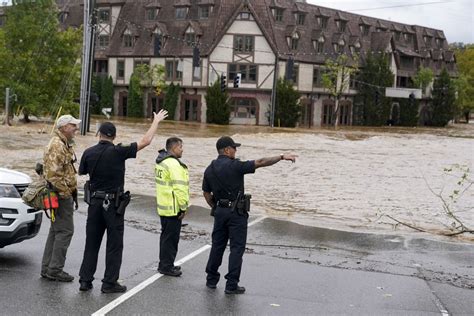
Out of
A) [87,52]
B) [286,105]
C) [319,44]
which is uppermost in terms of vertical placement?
[319,44]

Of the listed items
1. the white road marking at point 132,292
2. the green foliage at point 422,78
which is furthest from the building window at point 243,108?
the white road marking at point 132,292

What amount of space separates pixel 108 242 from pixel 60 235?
66 centimetres

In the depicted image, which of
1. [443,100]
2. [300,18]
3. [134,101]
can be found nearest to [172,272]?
[134,101]

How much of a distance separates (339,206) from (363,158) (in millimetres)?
15546

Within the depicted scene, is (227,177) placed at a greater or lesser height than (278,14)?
lesser

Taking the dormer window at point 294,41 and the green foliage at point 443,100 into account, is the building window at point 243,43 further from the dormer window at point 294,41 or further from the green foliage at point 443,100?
the green foliage at point 443,100

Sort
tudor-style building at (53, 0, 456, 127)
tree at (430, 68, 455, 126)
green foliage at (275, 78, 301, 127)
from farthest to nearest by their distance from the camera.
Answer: tree at (430, 68, 455, 126)
tudor-style building at (53, 0, 456, 127)
green foliage at (275, 78, 301, 127)

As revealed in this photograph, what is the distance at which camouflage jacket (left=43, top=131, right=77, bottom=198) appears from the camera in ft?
25.7

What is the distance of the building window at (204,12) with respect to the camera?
6191 cm

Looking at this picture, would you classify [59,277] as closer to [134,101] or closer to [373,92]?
[134,101]

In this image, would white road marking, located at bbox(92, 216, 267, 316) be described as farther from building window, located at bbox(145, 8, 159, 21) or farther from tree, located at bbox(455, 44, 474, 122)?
tree, located at bbox(455, 44, 474, 122)

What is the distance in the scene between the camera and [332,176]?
2467 cm

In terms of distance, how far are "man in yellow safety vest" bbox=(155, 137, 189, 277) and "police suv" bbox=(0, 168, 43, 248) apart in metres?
1.57

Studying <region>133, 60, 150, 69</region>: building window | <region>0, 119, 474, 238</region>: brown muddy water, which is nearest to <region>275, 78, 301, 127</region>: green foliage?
<region>133, 60, 150, 69</region>: building window
